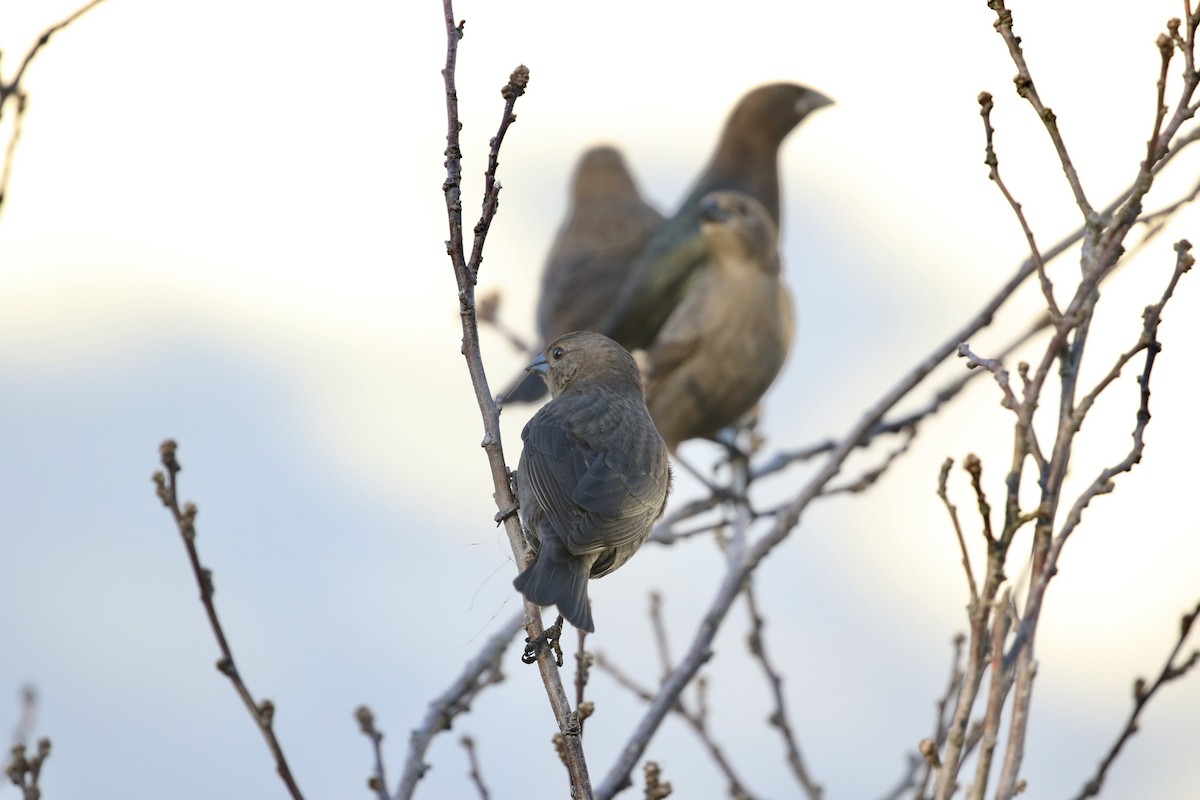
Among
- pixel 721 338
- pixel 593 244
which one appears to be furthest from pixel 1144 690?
pixel 593 244

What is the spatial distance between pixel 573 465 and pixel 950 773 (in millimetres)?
1734

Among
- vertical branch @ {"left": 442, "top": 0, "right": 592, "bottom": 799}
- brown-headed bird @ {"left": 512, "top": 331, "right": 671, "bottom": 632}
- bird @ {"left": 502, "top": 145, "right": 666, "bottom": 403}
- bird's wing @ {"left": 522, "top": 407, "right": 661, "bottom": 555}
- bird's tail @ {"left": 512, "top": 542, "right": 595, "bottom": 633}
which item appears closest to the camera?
vertical branch @ {"left": 442, "top": 0, "right": 592, "bottom": 799}

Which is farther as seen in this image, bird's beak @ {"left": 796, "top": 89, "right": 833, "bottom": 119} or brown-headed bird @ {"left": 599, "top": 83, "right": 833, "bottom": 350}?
bird's beak @ {"left": 796, "top": 89, "right": 833, "bottom": 119}

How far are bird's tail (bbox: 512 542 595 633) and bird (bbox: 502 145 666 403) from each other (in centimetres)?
512

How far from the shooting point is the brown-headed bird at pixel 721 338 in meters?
8.02

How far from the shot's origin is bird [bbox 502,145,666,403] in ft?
29.0

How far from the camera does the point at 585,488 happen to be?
375 centimetres

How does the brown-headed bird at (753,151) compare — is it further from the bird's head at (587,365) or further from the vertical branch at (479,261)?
the vertical branch at (479,261)

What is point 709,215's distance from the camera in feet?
26.5

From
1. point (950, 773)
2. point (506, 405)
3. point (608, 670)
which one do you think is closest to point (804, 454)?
point (608, 670)

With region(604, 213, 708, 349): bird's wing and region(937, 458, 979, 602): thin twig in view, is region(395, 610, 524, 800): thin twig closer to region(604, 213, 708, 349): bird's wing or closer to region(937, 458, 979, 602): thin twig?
region(937, 458, 979, 602): thin twig

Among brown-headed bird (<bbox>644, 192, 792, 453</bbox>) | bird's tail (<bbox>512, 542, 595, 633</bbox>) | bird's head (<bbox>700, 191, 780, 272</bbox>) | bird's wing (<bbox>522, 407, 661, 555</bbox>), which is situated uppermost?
bird's head (<bbox>700, 191, 780, 272</bbox>)

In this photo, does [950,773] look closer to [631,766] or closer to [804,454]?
[631,766]

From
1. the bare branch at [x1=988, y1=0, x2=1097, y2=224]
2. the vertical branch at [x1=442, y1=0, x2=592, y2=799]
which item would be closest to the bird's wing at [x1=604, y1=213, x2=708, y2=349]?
the vertical branch at [x1=442, y1=0, x2=592, y2=799]
